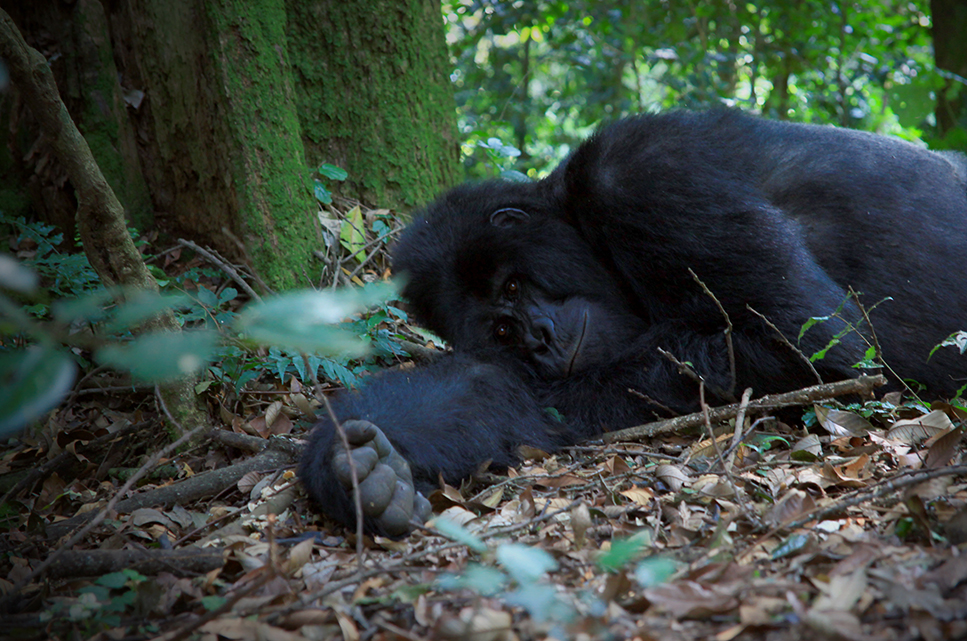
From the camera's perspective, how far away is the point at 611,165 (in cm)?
349

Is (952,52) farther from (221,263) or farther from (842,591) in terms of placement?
(842,591)

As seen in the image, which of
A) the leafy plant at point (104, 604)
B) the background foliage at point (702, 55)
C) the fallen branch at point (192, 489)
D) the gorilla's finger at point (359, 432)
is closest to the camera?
the leafy plant at point (104, 604)

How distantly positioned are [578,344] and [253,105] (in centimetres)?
229

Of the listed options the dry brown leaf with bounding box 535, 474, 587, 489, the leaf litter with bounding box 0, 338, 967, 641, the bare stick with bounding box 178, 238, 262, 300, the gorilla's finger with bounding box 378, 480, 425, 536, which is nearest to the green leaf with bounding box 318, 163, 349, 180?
the bare stick with bounding box 178, 238, 262, 300

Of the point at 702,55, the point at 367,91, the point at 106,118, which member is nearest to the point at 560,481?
the point at 367,91

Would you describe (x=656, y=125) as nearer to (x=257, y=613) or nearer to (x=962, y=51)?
(x=257, y=613)

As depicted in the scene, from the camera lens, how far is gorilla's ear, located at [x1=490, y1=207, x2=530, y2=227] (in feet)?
12.7

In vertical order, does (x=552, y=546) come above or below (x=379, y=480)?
below

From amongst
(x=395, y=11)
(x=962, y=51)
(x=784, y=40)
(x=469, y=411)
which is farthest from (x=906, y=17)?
(x=469, y=411)

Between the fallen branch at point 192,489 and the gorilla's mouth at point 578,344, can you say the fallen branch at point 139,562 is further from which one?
the gorilla's mouth at point 578,344

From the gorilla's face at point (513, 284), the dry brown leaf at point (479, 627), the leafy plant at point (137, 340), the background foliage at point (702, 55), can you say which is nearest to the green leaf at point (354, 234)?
the gorilla's face at point (513, 284)

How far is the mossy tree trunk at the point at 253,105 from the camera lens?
417 cm

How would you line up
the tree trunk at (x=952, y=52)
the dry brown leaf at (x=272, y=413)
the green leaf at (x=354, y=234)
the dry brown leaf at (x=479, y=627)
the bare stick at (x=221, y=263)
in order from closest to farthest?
the dry brown leaf at (x=479, y=627) → the dry brown leaf at (x=272, y=413) → the bare stick at (x=221, y=263) → the green leaf at (x=354, y=234) → the tree trunk at (x=952, y=52)

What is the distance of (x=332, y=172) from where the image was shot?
475cm
